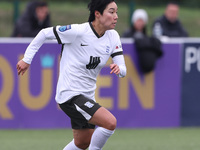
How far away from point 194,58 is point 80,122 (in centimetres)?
492

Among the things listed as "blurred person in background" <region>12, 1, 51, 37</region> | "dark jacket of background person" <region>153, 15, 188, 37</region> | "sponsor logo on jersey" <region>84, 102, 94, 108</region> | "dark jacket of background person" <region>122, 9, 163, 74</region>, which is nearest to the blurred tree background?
"dark jacket of background person" <region>153, 15, 188, 37</region>

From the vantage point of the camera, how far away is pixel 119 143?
31.5 feet

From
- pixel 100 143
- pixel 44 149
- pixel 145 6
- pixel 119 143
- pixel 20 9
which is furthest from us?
pixel 145 6

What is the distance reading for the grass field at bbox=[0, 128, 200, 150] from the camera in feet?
30.1

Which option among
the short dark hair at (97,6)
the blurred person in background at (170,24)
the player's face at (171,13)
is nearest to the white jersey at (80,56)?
the short dark hair at (97,6)

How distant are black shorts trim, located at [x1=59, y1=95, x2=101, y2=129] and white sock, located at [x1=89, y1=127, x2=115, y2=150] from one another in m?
0.18

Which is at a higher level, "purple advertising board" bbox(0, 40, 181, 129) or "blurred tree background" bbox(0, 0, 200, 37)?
"blurred tree background" bbox(0, 0, 200, 37)

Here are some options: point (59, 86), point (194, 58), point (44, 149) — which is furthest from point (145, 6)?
point (59, 86)

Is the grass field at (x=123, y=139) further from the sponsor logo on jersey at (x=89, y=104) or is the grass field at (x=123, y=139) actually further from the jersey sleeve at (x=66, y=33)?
the jersey sleeve at (x=66, y=33)

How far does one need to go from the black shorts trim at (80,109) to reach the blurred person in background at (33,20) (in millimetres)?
5061

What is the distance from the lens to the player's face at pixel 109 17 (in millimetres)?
6730

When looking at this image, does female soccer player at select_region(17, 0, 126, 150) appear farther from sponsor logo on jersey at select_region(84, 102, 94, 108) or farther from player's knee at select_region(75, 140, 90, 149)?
player's knee at select_region(75, 140, 90, 149)

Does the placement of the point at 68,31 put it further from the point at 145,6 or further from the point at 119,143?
the point at 145,6

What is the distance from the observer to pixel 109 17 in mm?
6738
